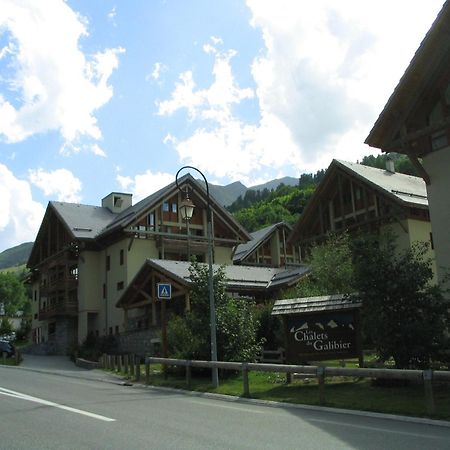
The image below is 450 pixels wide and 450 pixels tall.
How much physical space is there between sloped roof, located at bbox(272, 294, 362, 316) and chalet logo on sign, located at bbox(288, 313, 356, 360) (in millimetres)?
241

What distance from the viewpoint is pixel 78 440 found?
8219 mm

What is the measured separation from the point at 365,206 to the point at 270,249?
1981 cm

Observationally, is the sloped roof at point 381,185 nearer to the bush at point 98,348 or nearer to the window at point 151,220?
the window at point 151,220

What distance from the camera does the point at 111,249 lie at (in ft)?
148

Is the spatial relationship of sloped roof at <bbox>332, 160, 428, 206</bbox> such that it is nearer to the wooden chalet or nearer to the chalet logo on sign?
the wooden chalet

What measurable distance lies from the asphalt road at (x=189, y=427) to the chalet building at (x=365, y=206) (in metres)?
21.3

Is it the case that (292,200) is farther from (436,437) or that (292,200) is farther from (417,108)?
(436,437)

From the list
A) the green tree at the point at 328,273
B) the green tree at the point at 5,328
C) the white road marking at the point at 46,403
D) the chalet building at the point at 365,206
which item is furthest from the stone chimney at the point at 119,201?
the white road marking at the point at 46,403

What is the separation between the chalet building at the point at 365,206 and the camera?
110 feet

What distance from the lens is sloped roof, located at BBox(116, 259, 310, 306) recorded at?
30188mm

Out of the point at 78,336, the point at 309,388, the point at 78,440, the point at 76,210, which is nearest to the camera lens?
the point at 78,440

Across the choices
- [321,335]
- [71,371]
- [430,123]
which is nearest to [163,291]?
[321,335]

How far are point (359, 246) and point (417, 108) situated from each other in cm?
559

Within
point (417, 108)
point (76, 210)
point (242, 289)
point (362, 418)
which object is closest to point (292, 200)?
point (76, 210)
